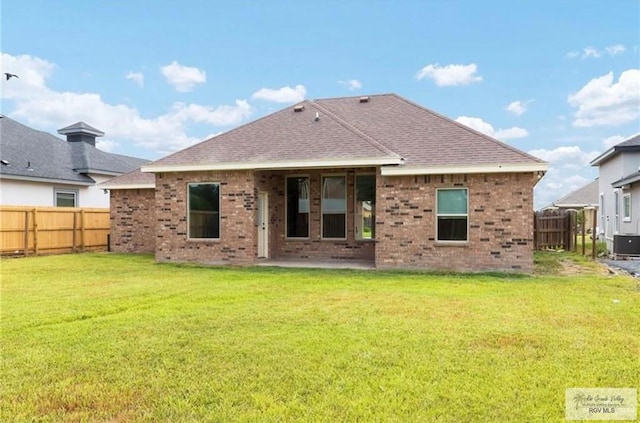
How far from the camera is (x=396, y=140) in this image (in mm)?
13961

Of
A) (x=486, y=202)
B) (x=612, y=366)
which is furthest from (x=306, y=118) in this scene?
(x=612, y=366)

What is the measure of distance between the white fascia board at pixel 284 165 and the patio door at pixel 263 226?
167cm

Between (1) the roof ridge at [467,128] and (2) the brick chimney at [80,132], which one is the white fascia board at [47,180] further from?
(1) the roof ridge at [467,128]

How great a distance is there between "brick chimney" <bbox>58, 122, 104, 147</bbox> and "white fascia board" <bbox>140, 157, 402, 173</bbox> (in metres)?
15.0

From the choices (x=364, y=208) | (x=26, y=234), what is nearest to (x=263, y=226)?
(x=364, y=208)

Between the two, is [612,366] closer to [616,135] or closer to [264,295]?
[264,295]

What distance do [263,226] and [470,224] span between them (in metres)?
6.37

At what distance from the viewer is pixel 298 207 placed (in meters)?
15.4

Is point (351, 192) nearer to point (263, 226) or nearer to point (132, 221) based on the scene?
point (263, 226)

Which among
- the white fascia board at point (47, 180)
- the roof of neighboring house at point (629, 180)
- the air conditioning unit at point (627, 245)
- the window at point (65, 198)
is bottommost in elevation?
the air conditioning unit at point (627, 245)

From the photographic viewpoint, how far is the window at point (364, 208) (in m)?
14.7

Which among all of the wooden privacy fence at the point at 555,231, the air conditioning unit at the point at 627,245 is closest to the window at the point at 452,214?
the air conditioning unit at the point at 627,245

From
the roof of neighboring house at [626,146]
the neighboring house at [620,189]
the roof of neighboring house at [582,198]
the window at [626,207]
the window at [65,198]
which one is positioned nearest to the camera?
the neighboring house at [620,189]

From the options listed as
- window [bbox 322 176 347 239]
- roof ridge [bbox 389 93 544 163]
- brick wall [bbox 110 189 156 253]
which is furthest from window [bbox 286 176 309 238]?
brick wall [bbox 110 189 156 253]
